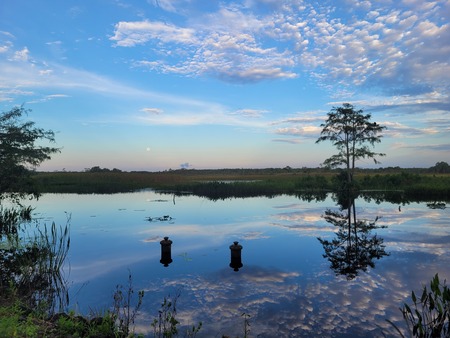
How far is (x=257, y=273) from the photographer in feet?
45.4

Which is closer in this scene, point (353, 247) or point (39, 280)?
point (39, 280)

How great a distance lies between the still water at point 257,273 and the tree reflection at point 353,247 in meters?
0.43

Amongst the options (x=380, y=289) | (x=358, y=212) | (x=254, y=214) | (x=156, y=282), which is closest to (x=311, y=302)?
(x=380, y=289)

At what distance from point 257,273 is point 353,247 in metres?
7.62

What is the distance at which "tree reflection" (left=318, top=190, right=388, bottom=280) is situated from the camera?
14766 millimetres

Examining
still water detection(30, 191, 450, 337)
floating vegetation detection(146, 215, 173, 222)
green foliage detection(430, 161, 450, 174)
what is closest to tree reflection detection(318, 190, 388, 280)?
still water detection(30, 191, 450, 337)

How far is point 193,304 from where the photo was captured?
34.0 feet

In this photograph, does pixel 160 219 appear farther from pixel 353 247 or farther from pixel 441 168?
pixel 441 168

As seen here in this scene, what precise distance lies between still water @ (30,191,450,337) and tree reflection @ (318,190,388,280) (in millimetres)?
Result: 434

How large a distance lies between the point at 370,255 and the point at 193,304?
10.8 meters

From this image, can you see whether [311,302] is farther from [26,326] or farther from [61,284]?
[61,284]

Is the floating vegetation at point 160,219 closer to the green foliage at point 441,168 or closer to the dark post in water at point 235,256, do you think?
the dark post in water at point 235,256

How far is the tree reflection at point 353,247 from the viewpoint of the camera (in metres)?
14.8

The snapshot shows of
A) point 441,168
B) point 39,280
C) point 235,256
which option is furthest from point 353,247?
point 441,168
